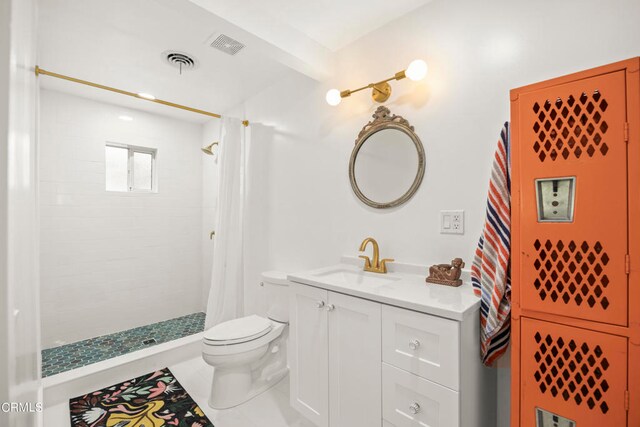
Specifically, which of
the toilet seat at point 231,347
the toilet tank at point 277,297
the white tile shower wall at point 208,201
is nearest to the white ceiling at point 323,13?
the toilet tank at point 277,297

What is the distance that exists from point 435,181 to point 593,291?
0.86m

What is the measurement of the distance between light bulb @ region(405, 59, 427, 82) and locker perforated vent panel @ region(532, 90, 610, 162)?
727 millimetres

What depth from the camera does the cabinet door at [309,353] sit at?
4.94ft

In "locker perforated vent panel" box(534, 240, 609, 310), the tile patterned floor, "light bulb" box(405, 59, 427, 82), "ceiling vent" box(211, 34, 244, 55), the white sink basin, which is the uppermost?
"ceiling vent" box(211, 34, 244, 55)

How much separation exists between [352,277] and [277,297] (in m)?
0.74

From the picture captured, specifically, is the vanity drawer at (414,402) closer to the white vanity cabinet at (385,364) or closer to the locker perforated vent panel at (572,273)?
the white vanity cabinet at (385,364)

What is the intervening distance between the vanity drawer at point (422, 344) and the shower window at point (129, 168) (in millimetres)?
3251

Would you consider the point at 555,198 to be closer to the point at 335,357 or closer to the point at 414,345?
the point at 414,345

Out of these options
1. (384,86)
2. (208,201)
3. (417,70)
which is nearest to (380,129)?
(384,86)

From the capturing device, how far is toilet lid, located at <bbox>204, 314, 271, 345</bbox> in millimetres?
1857

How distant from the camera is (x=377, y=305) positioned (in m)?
1.27

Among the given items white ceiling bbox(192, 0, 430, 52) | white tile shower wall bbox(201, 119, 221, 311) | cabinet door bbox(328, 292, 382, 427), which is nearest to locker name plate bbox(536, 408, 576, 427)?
cabinet door bbox(328, 292, 382, 427)

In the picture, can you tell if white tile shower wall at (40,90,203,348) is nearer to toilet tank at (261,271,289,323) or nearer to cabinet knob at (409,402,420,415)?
toilet tank at (261,271,289,323)

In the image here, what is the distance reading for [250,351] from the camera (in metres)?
1.91
